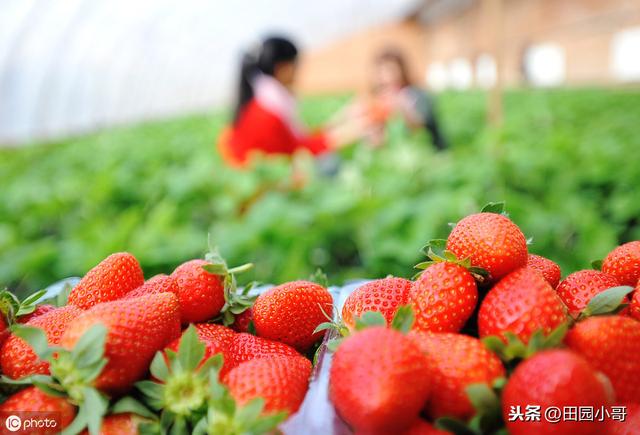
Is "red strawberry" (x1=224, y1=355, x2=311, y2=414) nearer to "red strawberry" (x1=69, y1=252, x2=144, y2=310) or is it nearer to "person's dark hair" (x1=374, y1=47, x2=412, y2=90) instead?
"red strawberry" (x1=69, y1=252, x2=144, y2=310)

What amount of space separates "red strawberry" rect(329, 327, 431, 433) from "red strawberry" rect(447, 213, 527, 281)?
18 centimetres

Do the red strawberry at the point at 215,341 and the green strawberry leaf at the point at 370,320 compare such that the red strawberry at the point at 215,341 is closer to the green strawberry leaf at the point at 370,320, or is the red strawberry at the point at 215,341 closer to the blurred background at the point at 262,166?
the green strawberry leaf at the point at 370,320

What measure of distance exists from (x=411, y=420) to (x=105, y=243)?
203 centimetres

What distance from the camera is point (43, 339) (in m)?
0.76

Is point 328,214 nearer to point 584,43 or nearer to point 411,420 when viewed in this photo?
point 411,420

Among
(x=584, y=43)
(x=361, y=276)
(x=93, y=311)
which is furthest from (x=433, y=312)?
(x=584, y=43)

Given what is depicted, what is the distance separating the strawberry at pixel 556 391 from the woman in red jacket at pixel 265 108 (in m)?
3.78

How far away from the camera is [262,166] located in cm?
400

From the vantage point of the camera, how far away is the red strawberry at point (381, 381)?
0.66m

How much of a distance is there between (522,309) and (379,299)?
220 millimetres

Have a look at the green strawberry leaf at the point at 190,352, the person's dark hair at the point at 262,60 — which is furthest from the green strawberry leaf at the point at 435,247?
the person's dark hair at the point at 262,60

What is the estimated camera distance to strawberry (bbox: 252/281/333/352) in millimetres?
922

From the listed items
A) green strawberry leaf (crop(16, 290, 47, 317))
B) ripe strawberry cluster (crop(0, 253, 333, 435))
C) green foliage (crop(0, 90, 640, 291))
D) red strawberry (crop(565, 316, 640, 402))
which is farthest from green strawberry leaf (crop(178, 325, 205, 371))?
green foliage (crop(0, 90, 640, 291))

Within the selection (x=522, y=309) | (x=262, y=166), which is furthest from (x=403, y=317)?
(x=262, y=166)
